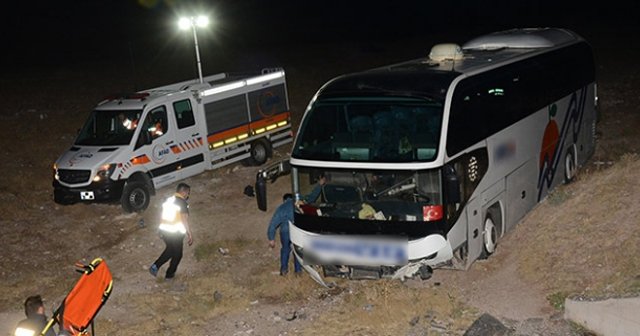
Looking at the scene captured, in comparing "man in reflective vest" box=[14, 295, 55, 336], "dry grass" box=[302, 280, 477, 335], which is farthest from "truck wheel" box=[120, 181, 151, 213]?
"man in reflective vest" box=[14, 295, 55, 336]

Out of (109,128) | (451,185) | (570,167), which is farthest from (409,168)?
(109,128)

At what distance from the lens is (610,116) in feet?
72.6

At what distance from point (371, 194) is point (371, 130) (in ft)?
3.03

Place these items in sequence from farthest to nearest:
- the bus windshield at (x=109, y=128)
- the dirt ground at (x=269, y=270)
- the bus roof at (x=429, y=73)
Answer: the bus windshield at (x=109, y=128) < the bus roof at (x=429, y=73) < the dirt ground at (x=269, y=270)

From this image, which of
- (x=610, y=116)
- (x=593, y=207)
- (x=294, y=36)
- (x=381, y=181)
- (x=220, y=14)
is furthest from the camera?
(x=220, y=14)

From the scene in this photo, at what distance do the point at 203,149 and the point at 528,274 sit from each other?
30.5 feet

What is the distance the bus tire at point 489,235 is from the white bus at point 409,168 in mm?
22

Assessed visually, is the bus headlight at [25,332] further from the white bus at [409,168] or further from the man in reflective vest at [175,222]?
the white bus at [409,168]

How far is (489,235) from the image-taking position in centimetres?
1120

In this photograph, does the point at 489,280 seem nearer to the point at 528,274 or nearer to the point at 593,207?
the point at 528,274

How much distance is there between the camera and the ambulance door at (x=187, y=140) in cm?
1634

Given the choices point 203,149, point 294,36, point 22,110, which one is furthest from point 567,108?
point 294,36

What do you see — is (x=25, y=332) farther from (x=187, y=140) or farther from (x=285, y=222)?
(x=187, y=140)

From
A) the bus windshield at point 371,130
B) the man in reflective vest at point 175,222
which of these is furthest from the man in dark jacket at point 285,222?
the man in reflective vest at point 175,222
